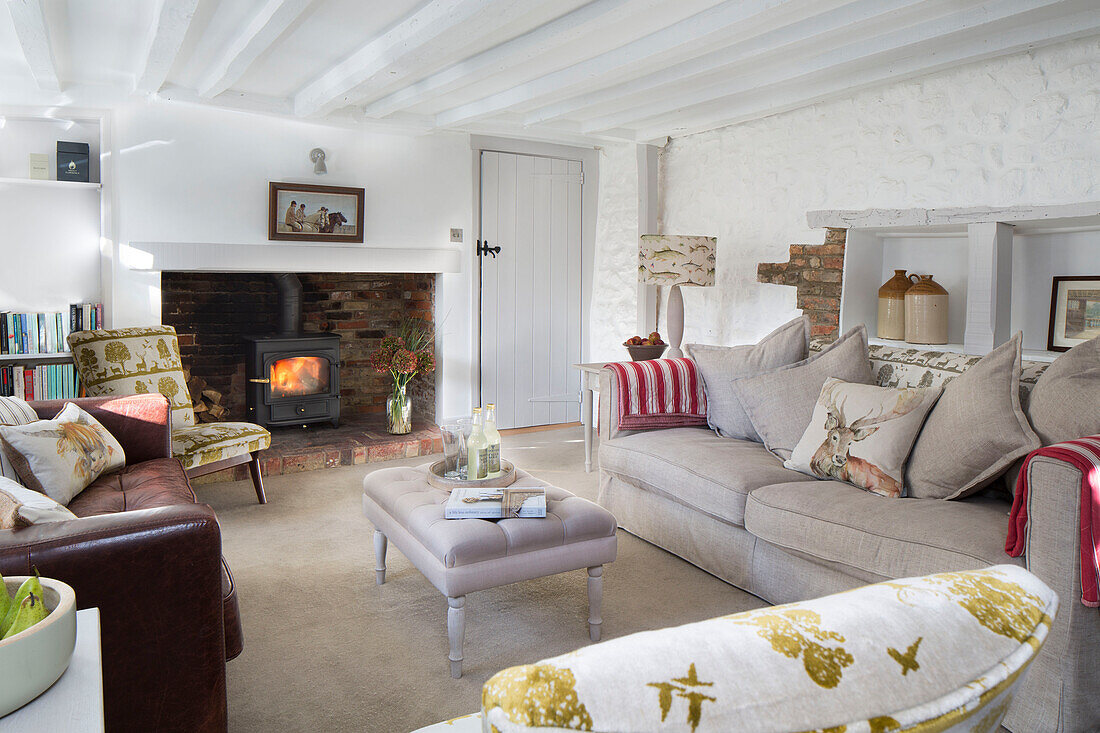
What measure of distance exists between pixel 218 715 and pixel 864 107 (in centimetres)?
415

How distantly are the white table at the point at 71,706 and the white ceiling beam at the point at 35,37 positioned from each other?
8.56ft

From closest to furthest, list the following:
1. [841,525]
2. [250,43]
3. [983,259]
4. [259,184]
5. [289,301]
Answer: [841,525], [250,43], [983,259], [259,184], [289,301]

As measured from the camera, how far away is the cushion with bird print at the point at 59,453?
251 cm

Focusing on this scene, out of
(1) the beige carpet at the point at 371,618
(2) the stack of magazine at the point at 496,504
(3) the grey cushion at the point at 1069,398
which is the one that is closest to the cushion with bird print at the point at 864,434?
(3) the grey cushion at the point at 1069,398

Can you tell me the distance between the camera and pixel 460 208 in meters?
5.36

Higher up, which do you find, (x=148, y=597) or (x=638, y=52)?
(x=638, y=52)

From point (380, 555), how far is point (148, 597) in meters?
1.33

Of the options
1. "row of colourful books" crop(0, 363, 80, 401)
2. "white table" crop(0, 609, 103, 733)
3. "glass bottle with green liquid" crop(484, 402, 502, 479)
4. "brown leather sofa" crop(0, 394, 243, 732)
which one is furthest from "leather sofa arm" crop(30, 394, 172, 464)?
"white table" crop(0, 609, 103, 733)

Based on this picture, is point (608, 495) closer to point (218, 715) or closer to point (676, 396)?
point (676, 396)

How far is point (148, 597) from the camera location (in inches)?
66.2

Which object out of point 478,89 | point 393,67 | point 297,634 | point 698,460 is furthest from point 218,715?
point 478,89

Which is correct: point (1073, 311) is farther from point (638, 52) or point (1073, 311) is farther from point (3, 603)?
point (3, 603)

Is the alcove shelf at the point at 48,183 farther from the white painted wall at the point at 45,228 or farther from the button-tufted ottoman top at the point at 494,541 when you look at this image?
the button-tufted ottoman top at the point at 494,541

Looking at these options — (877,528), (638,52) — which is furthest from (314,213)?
(877,528)
